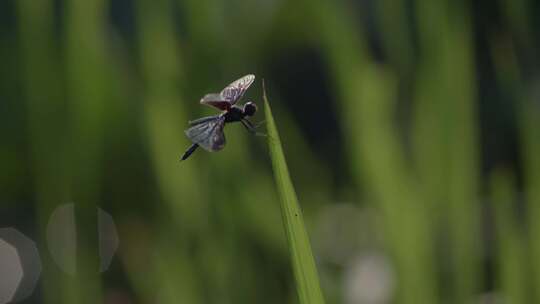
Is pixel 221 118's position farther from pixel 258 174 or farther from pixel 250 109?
pixel 258 174

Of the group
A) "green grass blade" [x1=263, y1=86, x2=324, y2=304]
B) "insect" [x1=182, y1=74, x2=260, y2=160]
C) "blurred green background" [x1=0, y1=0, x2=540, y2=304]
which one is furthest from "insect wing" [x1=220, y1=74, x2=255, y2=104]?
"blurred green background" [x1=0, y1=0, x2=540, y2=304]

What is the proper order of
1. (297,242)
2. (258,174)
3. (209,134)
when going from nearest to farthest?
1. (297,242)
2. (209,134)
3. (258,174)

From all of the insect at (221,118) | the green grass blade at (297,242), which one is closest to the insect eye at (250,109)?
the insect at (221,118)

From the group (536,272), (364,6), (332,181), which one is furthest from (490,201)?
(364,6)

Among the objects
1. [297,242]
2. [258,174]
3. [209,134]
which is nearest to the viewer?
[297,242]

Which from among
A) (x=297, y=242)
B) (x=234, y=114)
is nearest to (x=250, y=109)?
(x=234, y=114)

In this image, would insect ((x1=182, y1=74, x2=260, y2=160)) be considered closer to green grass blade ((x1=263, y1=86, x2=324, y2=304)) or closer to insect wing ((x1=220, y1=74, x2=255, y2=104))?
insect wing ((x1=220, y1=74, x2=255, y2=104))

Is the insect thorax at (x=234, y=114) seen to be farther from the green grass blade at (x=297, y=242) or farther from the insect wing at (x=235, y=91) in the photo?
the green grass blade at (x=297, y=242)

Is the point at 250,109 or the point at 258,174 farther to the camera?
the point at 258,174
